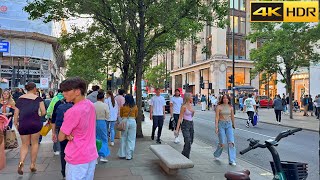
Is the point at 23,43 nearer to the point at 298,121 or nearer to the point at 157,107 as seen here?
the point at 298,121

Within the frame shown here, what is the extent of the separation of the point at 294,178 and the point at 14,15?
138 feet

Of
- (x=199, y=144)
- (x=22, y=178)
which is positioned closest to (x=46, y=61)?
(x=199, y=144)

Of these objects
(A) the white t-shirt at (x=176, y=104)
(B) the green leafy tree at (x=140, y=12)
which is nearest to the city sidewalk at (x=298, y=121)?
(A) the white t-shirt at (x=176, y=104)

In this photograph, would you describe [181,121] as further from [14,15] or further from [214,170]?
[14,15]

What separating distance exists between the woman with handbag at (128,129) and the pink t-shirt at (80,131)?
186 inches

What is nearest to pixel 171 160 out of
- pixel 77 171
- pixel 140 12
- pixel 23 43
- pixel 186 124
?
pixel 186 124

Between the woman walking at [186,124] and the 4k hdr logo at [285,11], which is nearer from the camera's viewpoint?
the 4k hdr logo at [285,11]

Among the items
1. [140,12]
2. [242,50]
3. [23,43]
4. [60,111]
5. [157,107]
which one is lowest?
[157,107]

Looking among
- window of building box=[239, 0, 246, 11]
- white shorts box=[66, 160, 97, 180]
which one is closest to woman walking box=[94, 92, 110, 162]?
white shorts box=[66, 160, 97, 180]

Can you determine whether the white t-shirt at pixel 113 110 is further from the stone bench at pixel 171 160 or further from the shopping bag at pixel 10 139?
the stone bench at pixel 171 160

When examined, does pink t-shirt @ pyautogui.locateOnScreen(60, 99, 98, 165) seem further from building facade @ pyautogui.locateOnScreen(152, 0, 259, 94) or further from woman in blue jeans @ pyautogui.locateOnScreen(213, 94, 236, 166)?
building facade @ pyautogui.locateOnScreen(152, 0, 259, 94)

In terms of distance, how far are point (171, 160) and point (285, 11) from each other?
12.0ft

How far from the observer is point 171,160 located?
670 cm

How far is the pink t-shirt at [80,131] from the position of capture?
3.53 metres
